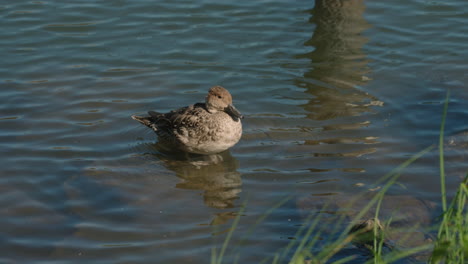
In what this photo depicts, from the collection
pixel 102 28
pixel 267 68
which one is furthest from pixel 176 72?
pixel 102 28

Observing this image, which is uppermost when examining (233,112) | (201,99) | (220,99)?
(220,99)

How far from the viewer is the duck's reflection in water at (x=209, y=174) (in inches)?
259

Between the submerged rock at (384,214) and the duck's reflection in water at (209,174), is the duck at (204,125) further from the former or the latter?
the submerged rock at (384,214)

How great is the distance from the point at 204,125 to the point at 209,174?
0.56m

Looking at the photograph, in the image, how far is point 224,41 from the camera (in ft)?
32.7

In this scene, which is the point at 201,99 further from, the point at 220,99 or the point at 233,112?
the point at 233,112

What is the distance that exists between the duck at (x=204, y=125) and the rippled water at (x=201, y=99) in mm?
210

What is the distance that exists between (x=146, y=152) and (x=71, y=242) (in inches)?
80.5

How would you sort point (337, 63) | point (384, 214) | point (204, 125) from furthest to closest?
point (337, 63) < point (204, 125) < point (384, 214)

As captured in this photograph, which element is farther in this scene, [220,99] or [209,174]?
[220,99]

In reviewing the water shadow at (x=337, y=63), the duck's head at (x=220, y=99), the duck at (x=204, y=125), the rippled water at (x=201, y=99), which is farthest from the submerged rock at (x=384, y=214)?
the water shadow at (x=337, y=63)

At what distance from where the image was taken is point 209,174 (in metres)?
7.17

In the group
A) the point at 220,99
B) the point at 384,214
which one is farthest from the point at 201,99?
the point at 384,214

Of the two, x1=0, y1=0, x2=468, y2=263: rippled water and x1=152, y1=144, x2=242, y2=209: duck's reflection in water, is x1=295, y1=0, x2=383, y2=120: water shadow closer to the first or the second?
x1=0, y1=0, x2=468, y2=263: rippled water
